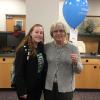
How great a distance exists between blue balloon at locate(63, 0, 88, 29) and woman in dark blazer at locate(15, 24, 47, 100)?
1286 mm

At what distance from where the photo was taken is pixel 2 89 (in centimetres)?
575

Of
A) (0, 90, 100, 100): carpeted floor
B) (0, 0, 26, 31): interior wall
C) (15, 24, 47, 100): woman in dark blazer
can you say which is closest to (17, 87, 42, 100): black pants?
(15, 24, 47, 100): woman in dark blazer

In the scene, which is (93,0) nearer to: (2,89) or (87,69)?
(87,69)

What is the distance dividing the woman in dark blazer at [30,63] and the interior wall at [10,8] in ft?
19.5

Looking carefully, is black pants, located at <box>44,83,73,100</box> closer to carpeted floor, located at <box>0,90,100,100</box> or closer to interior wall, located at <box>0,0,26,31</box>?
carpeted floor, located at <box>0,90,100,100</box>

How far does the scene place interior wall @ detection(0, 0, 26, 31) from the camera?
834cm

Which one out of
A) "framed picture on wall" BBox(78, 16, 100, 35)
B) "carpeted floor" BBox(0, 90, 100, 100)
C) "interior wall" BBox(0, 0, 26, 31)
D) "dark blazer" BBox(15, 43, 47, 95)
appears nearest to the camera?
"dark blazer" BBox(15, 43, 47, 95)

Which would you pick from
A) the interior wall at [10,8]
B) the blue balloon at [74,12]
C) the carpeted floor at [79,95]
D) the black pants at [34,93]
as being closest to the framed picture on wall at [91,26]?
the interior wall at [10,8]

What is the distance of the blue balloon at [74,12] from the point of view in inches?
150

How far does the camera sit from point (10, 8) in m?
8.41

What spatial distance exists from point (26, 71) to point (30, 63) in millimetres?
96

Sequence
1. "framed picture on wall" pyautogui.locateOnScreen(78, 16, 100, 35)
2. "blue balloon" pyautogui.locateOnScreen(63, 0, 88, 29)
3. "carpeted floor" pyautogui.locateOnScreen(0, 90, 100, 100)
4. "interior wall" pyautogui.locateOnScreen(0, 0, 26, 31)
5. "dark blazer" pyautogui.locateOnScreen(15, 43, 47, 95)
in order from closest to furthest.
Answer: "dark blazer" pyautogui.locateOnScreen(15, 43, 47, 95), "blue balloon" pyautogui.locateOnScreen(63, 0, 88, 29), "carpeted floor" pyautogui.locateOnScreen(0, 90, 100, 100), "framed picture on wall" pyautogui.locateOnScreen(78, 16, 100, 35), "interior wall" pyautogui.locateOnScreen(0, 0, 26, 31)

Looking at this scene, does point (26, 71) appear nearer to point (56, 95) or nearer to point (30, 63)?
point (30, 63)

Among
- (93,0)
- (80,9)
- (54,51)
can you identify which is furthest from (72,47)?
(93,0)
